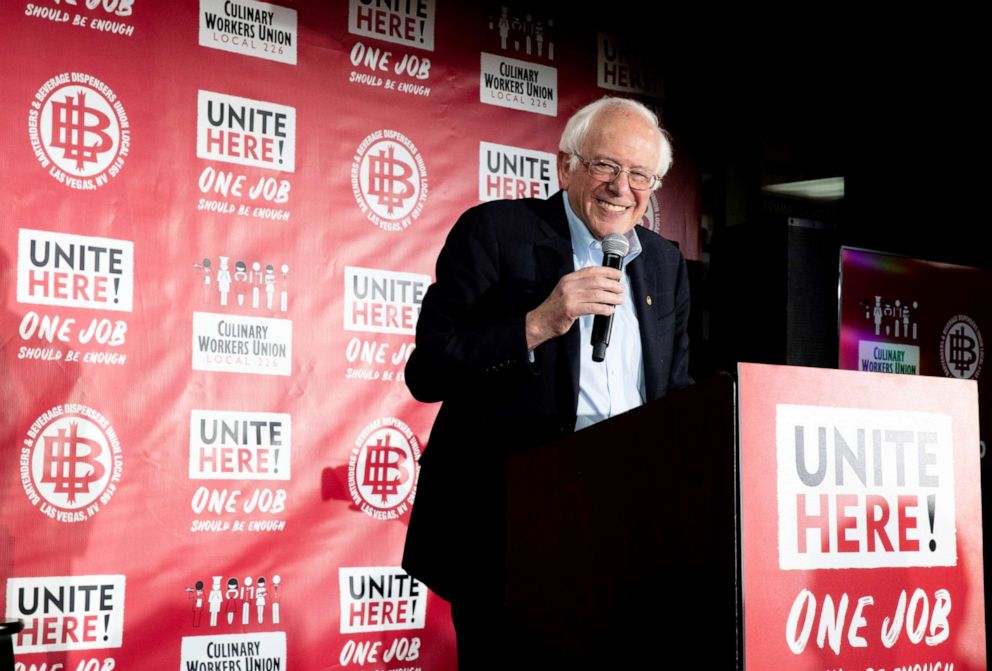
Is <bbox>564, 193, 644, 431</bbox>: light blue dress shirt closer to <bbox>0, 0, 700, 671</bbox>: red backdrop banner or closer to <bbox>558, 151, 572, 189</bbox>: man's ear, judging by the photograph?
<bbox>558, 151, 572, 189</bbox>: man's ear

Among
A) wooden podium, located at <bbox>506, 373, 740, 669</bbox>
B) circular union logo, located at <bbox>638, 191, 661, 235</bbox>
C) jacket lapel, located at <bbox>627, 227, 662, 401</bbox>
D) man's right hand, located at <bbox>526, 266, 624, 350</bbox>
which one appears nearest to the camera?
wooden podium, located at <bbox>506, 373, 740, 669</bbox>

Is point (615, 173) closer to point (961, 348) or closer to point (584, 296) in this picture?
point (584, 296)

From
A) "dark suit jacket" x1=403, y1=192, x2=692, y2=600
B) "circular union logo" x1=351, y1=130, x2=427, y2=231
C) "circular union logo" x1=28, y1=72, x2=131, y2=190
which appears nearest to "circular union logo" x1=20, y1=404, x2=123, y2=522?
"circular union logo" x1=28, y1=72, x2=131, y2=190

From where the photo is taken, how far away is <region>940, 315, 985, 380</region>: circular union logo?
4020 mm

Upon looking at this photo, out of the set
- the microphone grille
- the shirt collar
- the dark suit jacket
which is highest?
the shirt collar

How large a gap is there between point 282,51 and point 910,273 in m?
2.48

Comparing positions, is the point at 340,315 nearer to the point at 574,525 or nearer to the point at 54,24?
the point at 54,24

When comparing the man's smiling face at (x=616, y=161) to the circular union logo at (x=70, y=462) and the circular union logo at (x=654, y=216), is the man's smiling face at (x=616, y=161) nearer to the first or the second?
the circular union logo at (x=70, y=462)

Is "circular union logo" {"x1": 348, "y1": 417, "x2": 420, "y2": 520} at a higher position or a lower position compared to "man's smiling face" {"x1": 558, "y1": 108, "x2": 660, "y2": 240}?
lower

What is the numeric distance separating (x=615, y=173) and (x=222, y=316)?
1.82m

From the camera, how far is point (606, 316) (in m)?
1.68

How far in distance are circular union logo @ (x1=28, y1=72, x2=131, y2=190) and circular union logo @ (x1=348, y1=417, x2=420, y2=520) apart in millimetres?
1213

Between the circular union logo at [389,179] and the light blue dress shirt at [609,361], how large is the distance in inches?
69.1

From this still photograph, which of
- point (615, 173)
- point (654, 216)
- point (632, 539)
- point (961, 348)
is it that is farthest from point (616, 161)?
point (961, 348)
